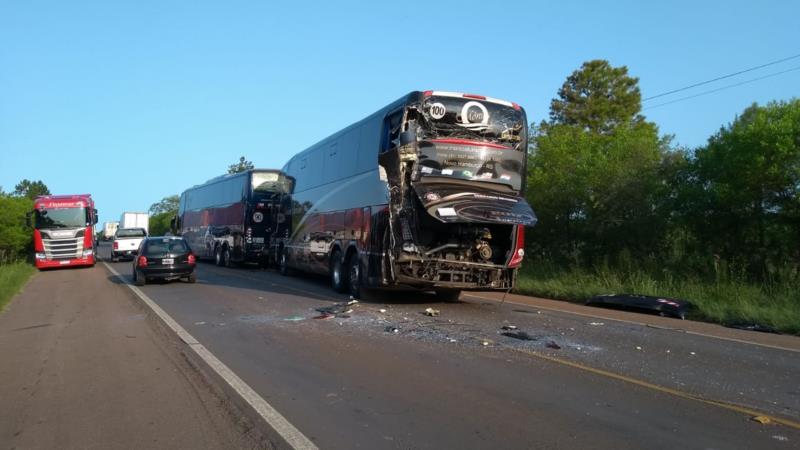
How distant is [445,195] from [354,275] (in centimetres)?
425

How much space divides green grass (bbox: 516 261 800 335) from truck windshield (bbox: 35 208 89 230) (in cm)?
2101

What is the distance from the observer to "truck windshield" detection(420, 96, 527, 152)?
1395 cm

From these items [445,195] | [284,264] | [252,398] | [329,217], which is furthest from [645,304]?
[284,264]

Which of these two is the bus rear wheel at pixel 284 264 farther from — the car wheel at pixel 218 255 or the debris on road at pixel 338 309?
the debris on road at pixel 338 309

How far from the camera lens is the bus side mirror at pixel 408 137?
1372 centimetres

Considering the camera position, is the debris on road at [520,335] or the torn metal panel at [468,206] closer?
the debris on road at [520,335]

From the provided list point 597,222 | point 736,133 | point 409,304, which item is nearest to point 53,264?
point 409,304

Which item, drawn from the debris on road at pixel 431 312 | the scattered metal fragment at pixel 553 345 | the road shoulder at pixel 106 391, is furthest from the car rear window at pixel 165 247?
the scattered metal fragment at pixel 553 345

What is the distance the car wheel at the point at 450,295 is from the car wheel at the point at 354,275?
7.01 ft

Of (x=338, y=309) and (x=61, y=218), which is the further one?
(x=61, y=218)

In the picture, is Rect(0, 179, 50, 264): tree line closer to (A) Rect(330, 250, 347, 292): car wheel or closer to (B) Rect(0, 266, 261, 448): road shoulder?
(A) Rect(330, 250, 347, 292): car wheel

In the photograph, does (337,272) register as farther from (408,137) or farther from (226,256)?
(226,256)

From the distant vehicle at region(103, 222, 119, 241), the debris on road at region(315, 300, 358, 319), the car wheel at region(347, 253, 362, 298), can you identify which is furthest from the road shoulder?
the distant vehicle at region(103, 222, 119, 241)

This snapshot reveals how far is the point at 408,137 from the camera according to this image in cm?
1372
